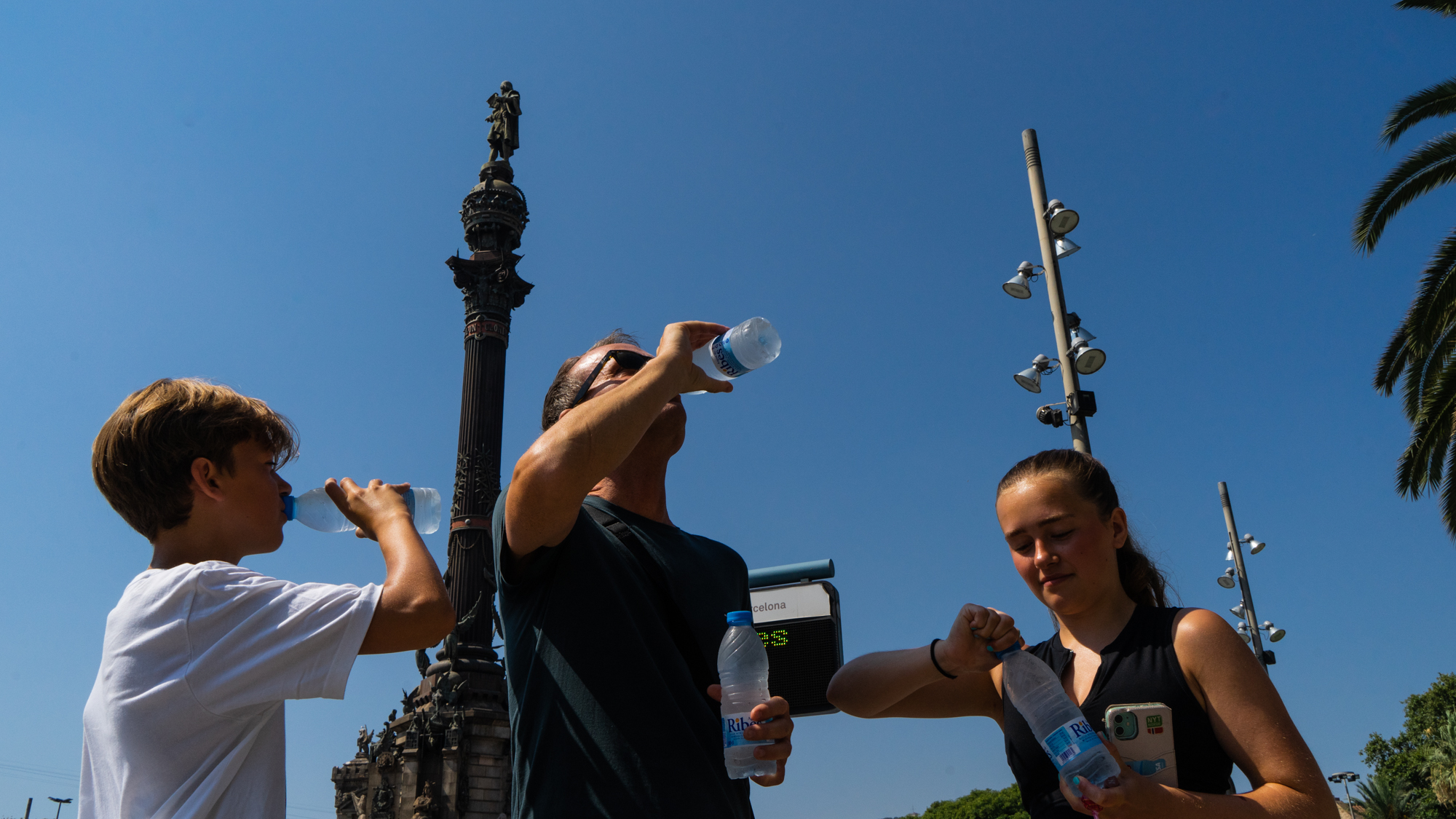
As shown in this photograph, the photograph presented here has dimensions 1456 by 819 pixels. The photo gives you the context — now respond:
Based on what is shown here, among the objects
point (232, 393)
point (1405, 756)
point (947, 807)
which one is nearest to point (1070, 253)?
point (232, 393)

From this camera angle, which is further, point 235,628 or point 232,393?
point 232,393

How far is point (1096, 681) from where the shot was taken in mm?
2467

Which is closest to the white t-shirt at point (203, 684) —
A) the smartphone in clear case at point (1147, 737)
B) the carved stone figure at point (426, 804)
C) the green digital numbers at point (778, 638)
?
the smartphone in clear case at point (1147, 737)

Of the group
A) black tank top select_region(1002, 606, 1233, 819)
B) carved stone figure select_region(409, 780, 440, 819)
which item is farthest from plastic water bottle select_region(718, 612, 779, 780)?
carved stone figure select_region(409, 780, 440, 819)

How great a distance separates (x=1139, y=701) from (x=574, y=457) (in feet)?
5.06

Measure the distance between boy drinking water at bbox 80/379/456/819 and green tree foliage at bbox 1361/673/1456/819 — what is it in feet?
173

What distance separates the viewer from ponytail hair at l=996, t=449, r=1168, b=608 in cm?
274

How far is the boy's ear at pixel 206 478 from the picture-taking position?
8.57 feet

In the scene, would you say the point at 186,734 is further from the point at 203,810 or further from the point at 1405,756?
the point at 1405,756

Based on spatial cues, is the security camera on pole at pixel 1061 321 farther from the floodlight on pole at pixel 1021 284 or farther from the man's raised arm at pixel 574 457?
the man's raised arm at pixel 574 457

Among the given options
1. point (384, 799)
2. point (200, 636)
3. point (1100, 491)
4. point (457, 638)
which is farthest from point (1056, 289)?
point (384, 799)

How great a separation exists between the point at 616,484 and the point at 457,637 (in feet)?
92.6

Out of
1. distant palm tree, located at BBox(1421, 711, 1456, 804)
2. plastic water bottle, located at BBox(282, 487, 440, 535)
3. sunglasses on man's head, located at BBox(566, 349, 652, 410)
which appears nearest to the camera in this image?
plastic water bottle, located at BBox(282, 487, 440, 535)

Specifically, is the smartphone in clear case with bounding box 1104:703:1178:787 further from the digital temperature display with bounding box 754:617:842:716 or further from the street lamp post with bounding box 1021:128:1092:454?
the street lamp post with bounding box 1021:128:1092:454
